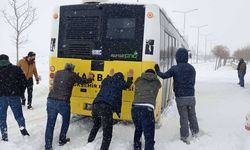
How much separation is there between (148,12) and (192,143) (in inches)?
124

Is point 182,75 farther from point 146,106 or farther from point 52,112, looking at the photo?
point 52,112

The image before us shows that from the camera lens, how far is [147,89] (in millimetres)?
7316

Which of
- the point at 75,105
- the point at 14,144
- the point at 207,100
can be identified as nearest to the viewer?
the point at 14,144

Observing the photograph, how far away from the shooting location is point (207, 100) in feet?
49.4

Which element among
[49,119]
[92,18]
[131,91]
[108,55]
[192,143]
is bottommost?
[192,143]

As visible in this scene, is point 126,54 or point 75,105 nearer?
point 126,54

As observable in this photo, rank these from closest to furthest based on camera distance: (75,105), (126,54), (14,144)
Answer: (14,144) → (126,54) → (75,105)

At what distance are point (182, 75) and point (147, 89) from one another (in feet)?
3.79

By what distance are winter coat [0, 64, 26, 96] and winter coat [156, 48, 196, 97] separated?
122 inches

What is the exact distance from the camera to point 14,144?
7.50 metres

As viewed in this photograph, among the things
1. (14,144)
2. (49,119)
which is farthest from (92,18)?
(14,144)

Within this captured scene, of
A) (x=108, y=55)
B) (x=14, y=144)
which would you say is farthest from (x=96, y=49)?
(x=14, y=144)

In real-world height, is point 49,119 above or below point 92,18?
below

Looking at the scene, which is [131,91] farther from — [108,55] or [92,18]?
[92,18]
